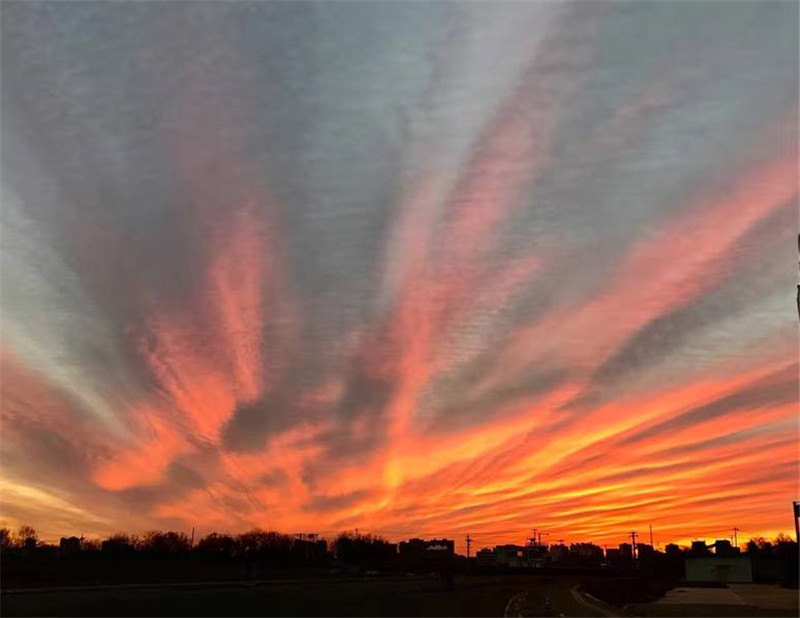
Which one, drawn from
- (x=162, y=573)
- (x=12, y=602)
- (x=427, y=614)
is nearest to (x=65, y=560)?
(x=162, y=573)

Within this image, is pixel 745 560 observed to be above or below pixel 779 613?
above

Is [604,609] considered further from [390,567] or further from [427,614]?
[390,567]

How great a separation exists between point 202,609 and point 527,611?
20202mm

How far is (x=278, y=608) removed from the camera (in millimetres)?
47844

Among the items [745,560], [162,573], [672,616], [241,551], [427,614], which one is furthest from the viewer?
[241,551]

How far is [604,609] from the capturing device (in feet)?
187

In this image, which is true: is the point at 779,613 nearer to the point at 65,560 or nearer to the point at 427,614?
the point at 427,614

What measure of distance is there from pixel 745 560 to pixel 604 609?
123676 mm

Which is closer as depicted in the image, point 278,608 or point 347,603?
point 278,608

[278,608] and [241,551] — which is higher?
[241,551]

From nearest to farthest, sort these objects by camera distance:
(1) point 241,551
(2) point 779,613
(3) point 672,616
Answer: (3) point 672,616, (2) point 779,613, (1) point 241,551

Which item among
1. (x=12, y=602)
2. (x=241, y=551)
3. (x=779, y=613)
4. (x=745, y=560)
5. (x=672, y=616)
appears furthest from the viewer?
(x=241, y=551)

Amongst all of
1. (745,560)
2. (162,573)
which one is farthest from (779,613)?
(745,560)

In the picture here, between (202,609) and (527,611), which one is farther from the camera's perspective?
(527,611)
